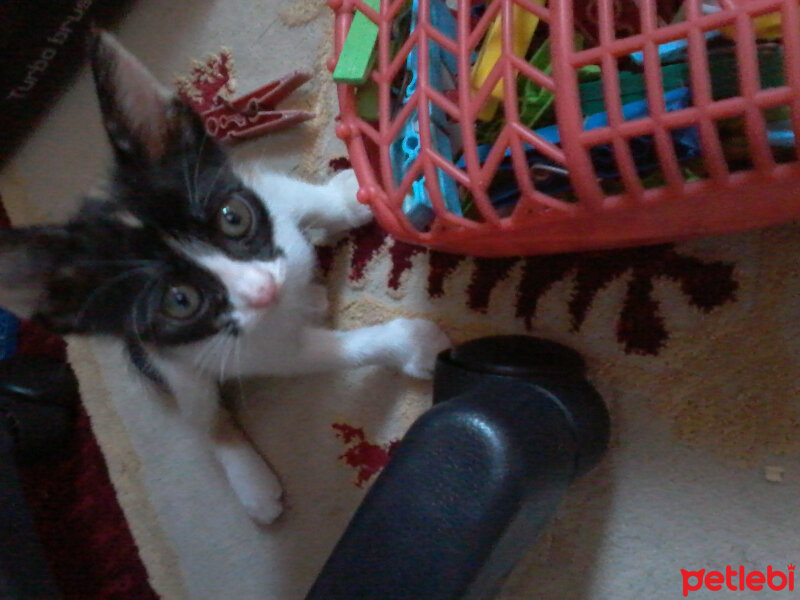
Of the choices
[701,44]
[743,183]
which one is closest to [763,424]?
[743,183]

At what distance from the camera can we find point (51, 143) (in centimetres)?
158

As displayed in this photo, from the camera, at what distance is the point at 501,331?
1093 millimetres

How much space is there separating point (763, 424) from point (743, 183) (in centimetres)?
43

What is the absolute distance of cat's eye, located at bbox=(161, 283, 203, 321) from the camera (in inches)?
35.0

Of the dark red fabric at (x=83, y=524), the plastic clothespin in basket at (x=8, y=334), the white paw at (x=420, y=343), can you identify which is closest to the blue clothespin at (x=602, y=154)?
the white paw at (x=420, y=343)

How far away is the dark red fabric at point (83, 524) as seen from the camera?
4.86 ft

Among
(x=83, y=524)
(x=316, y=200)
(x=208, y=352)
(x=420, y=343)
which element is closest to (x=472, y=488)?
(x=420, y=343)

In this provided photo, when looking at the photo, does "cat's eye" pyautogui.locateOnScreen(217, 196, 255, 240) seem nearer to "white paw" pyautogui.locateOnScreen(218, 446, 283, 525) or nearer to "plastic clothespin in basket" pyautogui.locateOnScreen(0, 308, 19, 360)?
"white paw" pyautogui.locateOnScreen(218, 446, 283, 525)

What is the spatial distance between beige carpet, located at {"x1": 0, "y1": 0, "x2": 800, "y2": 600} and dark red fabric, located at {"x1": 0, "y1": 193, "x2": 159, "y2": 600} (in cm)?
5

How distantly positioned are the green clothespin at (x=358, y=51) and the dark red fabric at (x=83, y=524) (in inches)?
39.7

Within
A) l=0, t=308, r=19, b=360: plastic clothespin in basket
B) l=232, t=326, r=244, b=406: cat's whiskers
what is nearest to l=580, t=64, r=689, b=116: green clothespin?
l=232, t=326, r=244, b=406: cat's whiskers

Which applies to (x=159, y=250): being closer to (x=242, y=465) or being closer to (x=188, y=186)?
(x=188, y=186)

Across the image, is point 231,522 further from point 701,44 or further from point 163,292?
point 701,44

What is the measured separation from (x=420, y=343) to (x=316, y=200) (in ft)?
0.94
